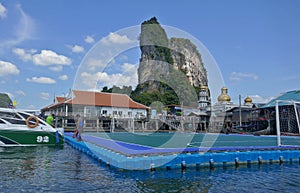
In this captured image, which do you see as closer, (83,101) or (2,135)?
(2,135)

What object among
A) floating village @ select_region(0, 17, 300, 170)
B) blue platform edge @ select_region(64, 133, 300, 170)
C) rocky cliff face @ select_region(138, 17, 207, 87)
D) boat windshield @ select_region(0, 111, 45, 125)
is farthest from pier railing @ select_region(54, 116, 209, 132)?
blue platform edge @ select_region(64, 133, 300, 170)

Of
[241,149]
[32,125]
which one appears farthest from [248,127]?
[32,125]

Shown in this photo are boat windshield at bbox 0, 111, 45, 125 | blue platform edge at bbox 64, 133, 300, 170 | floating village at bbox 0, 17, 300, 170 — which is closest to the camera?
blue platform edge at bbox 64, 133, 300, 170

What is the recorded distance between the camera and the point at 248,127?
3694 cm

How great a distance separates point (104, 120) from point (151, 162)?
29784 millimetres

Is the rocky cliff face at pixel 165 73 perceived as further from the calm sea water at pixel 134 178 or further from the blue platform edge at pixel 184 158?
the calm sea water at pixel 134 178

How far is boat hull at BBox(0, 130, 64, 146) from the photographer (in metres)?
14.1

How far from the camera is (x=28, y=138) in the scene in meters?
14.6

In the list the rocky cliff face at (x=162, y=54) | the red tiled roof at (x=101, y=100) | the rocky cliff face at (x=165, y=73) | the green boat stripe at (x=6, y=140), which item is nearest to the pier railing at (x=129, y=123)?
the red tiled roof at (x=101, y=100)

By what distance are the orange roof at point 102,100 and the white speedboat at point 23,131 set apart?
1953 centimetres

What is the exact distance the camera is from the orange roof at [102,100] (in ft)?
116

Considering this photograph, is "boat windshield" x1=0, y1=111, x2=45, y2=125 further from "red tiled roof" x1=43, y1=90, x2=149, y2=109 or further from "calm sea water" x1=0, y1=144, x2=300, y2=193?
"red tiled roof" x1=43, y1=90, x2=149, y2=109

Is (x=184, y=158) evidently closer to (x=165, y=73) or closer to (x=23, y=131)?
(x=23, y=131)

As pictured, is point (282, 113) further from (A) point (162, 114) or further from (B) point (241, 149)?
(B) point (241, 149)
